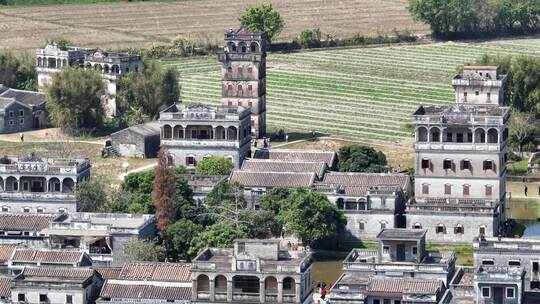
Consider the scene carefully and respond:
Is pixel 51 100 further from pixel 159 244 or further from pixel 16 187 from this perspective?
pixel 159 244

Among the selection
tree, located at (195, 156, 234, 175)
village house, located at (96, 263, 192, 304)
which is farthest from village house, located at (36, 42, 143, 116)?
village house, located at (96, 263, 192, 304)

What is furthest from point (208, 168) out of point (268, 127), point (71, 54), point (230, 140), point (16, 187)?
point (71, 54)

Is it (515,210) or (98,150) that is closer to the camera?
(515,210)

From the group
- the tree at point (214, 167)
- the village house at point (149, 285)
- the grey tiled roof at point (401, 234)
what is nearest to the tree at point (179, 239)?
the grey tiled roof at point (401, 234)

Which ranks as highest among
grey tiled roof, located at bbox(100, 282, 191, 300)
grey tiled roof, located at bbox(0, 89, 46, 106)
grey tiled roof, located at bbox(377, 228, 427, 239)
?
grey tiled roof, located at bbox(0, 89, 46, 106)

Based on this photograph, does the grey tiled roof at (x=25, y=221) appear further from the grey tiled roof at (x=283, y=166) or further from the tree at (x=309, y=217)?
the grey tiled roof at (x=283, y=166)

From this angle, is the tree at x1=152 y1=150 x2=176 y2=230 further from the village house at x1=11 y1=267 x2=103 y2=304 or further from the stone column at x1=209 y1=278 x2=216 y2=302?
the stone column at x1=209 y1=278 x2=216 y2=302
